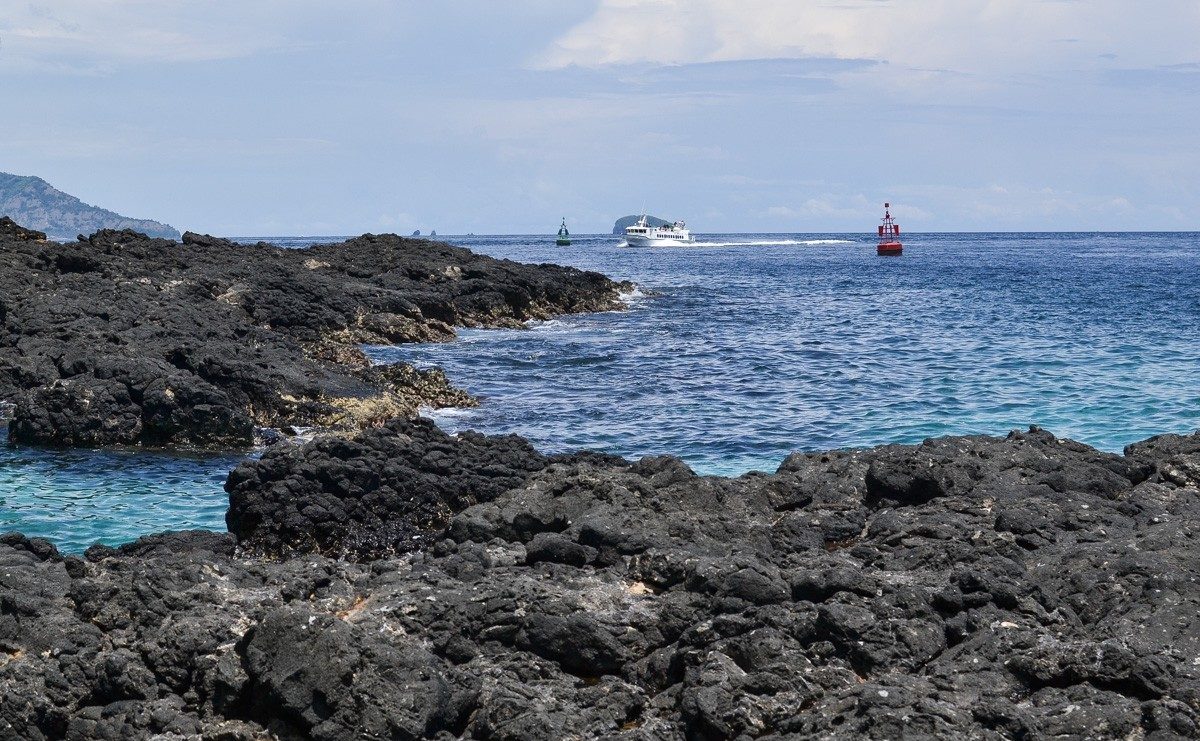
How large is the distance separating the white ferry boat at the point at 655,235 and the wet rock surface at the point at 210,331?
9911 centimetres

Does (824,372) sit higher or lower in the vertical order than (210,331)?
lower

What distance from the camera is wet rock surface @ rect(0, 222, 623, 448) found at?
1958cm

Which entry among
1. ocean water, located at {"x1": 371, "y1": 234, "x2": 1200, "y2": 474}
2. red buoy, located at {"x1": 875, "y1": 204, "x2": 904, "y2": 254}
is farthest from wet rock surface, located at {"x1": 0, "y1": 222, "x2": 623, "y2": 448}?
red buoy, located at {"x1": 875, "y1": 204, "x2": 904, "y2": 254}

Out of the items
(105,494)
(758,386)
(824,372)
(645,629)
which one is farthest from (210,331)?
(645,629)

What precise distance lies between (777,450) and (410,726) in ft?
42.8

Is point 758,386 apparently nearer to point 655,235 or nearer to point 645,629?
point 645,629

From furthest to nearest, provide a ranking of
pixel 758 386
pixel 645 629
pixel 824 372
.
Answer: pixel 824 372 → pixel 758 386 → pixel 645 629

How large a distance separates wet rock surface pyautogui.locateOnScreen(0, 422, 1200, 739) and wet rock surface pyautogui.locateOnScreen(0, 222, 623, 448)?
971 cm

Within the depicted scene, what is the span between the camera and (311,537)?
42.2 ft

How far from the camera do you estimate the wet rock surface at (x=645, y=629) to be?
6816 mm

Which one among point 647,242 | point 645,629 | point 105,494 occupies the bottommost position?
point 105,494

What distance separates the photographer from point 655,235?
147500 mm

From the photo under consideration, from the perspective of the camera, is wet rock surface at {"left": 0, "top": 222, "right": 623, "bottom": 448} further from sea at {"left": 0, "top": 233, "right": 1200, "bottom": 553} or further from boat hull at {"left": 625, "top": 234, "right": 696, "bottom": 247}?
boat hull at {"left": 625, "top": 234, "right": 696, "bottom": 247}

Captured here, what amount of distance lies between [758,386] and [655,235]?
121 m
